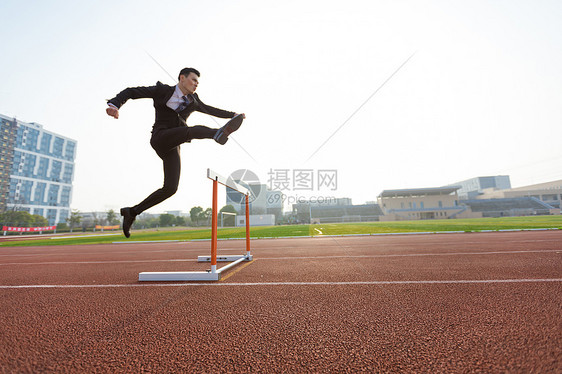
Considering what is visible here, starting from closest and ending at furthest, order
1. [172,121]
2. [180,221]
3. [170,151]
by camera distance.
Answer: [172,121] → [170,151] → [180,221]

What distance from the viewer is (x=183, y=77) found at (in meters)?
2.96

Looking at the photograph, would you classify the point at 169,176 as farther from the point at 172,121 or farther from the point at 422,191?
the point at 422,191

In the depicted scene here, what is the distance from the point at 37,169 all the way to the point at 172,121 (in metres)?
111

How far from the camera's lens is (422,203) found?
6366 centimetres

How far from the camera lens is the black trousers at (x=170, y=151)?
286 centimetres

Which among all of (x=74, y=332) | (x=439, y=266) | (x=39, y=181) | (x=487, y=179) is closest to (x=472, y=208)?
(x=439, y=266)

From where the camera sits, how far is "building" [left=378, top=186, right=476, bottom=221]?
61406mm

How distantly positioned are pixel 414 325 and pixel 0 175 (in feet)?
361

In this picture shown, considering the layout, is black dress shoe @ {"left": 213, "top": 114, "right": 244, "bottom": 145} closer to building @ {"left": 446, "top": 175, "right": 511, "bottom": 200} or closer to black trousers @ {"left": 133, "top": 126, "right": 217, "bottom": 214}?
black trousers @ {"left": 133, "top": 126, "right": 217, "bottom": 214}

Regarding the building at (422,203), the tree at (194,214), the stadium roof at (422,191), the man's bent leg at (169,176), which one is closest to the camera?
the man's bent leg at (169,176)

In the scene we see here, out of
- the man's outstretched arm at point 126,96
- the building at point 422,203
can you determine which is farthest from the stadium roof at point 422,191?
the man's outstretched arm at point 126,96

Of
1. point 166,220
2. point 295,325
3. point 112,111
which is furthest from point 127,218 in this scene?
point 166,220

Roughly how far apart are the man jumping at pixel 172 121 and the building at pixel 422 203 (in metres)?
63.5

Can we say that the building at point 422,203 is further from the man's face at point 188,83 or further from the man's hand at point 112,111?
the man's hand at point 112,111
